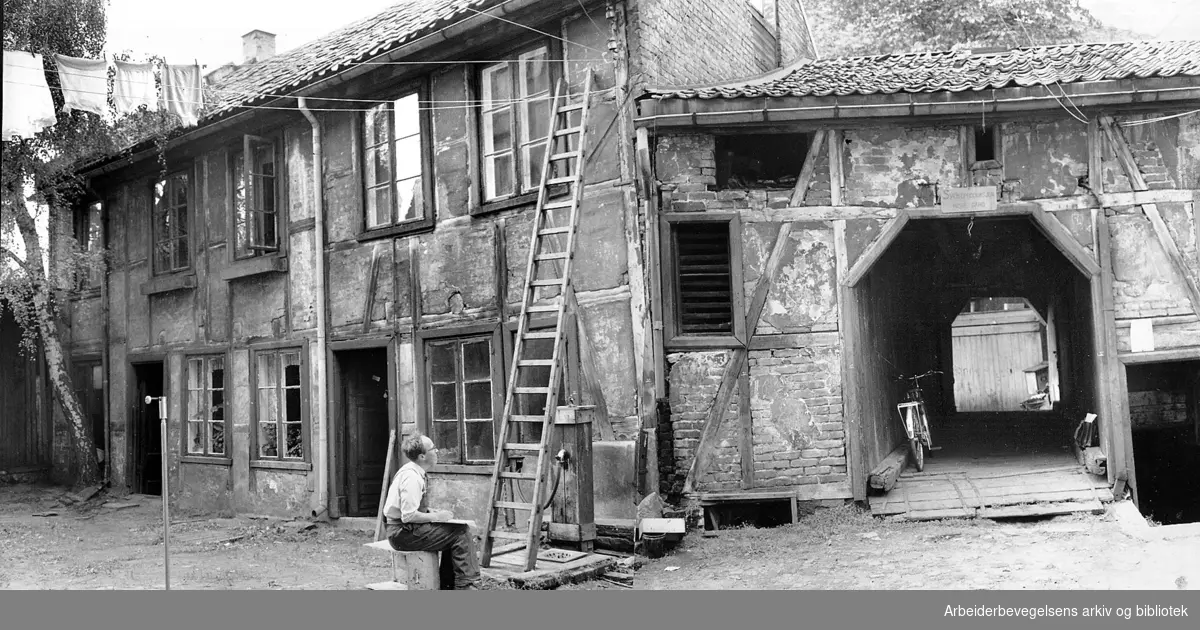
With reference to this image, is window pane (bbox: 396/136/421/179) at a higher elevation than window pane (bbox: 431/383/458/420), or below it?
higher

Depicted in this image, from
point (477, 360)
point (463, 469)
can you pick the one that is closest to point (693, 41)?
point (477, 360)

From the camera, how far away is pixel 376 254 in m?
9.09

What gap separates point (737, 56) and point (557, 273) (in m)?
3.71

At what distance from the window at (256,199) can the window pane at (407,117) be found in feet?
6.29

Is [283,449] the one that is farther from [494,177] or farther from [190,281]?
[494,177]

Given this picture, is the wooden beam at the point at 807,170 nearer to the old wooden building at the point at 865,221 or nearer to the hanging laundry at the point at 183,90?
the old wooden building at the point at 865,221

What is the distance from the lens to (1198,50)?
7.13 meters

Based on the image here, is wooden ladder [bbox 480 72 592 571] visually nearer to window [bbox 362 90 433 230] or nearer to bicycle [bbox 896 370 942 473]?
window [bbox 362 90 433 230]

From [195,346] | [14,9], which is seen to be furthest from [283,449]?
[14,9]

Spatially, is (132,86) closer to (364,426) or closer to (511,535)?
(364,426)

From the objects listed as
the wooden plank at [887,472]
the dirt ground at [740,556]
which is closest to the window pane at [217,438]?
the dirt ground at [740,556]

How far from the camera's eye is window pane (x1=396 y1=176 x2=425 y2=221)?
8727 millimetres

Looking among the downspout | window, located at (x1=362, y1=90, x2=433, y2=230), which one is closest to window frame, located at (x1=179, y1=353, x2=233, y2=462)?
the downspout

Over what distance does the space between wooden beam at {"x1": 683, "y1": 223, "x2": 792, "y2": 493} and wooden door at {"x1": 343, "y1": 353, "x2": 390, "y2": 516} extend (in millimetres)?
3691
